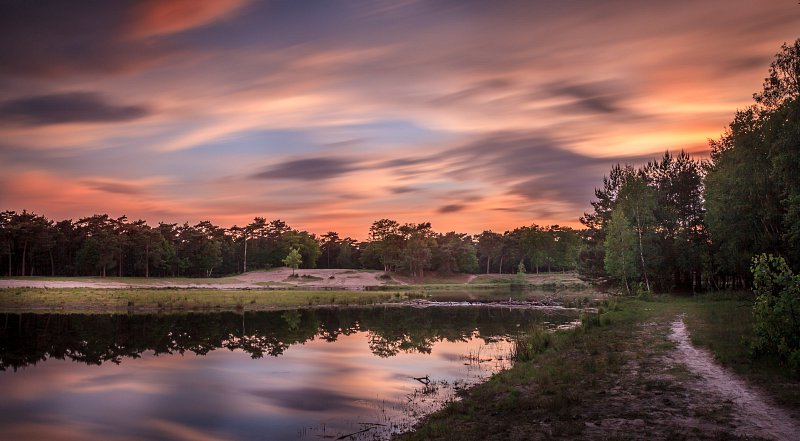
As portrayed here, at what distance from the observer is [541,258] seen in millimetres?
164625

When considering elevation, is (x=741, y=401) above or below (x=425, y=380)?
above

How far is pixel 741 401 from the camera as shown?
486 inches

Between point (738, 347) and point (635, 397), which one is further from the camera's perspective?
point (738, 347)

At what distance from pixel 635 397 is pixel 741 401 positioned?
245 centimetres

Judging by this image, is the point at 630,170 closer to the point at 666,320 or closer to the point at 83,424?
the point at 666,320

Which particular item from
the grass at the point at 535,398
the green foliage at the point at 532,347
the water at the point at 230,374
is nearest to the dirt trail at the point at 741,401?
the grass at the point at 535,398

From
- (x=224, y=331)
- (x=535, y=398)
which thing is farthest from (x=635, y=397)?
(x=224, y=331)

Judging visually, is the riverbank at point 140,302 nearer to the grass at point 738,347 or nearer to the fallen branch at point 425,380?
the grass at point 738,347

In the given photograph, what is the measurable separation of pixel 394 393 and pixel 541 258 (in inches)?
6010

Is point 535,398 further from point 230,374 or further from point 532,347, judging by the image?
point 230,374

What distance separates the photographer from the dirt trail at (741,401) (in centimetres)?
1004

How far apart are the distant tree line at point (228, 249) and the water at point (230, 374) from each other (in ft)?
263

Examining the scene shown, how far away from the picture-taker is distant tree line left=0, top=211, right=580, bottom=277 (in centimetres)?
11600

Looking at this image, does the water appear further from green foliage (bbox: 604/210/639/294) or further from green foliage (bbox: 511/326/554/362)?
green foliage (bbox: 604/210/639/294)
